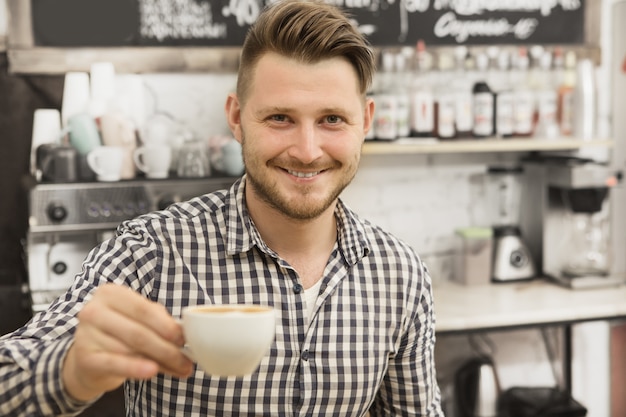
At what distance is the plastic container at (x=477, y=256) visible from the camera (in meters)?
3.12

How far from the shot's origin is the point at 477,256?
Answer: 10.2 feet

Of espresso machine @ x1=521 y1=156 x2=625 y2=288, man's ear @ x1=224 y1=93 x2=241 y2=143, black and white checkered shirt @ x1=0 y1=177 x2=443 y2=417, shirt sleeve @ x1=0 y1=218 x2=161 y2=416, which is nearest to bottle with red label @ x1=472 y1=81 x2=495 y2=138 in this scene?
espresso machine @ x1=521 y1=156 x2=625 y2=288

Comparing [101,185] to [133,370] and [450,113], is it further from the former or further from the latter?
[133,370]

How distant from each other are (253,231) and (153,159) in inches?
50.2

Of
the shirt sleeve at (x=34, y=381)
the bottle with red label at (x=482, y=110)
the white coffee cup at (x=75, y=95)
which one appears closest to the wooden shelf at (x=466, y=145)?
the bottle with red label at (x=482, y=110)

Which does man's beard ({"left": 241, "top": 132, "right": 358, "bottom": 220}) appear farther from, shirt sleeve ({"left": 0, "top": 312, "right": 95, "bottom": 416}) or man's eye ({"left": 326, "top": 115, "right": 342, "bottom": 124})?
shirt sleeve ({"left": 0, "top": 312, "right": 95, "bottom": 416})

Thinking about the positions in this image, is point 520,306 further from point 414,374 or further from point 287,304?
point 287,304

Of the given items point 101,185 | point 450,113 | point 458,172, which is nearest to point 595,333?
point 458,172

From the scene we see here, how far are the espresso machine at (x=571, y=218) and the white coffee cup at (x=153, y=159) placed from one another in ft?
5.14

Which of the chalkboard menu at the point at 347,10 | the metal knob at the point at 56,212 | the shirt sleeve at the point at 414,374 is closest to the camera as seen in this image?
the shirt sleeve at the point at 414,374

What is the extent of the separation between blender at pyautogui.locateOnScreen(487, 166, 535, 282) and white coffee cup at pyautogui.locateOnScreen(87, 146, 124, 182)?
1.62 m

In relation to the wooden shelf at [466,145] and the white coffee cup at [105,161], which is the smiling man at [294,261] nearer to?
the white coffee cup at [105,161]

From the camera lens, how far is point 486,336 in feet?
11.0

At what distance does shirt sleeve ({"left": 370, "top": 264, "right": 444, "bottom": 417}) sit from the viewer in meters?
1.51
